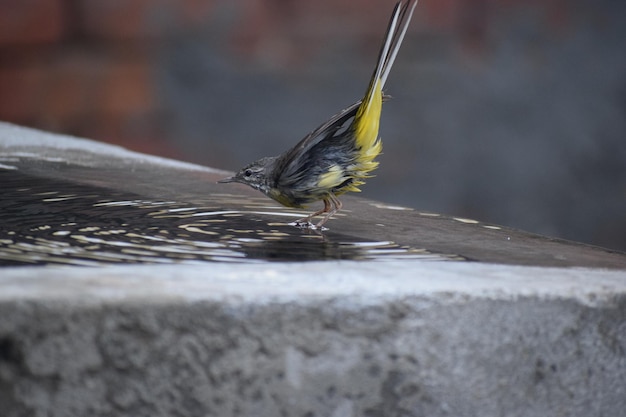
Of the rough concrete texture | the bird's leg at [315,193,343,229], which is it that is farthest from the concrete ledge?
the bird's leg at [315,193,343,229]

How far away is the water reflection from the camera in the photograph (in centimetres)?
192

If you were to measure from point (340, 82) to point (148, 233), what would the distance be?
321 centimetres

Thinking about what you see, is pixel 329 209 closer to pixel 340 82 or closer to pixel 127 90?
pixel 340 82

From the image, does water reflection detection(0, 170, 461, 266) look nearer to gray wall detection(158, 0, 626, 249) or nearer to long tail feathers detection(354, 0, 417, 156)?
long tail feathers detection(354, 0, 417, 156)

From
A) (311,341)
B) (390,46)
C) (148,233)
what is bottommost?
(311,341)

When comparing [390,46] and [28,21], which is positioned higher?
[28,21]

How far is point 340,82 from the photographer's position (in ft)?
17.3

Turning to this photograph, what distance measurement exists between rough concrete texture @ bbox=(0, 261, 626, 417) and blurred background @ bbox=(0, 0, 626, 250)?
11.6ft

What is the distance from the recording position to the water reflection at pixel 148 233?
1.92m

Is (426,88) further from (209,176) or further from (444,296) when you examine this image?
(444,296)

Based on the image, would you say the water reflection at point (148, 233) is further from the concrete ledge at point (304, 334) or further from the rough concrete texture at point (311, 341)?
the rough concrete texture at point (311, 341)

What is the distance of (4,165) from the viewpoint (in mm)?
3234

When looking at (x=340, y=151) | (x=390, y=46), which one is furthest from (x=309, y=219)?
(x=390, y=46)

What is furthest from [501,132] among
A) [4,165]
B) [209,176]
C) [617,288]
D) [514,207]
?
[617,288]
